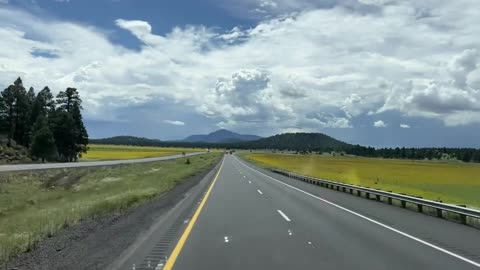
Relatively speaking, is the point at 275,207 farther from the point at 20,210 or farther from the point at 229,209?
the point at 20,210

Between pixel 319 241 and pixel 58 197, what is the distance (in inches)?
1128

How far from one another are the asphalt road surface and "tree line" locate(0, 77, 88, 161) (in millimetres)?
74686

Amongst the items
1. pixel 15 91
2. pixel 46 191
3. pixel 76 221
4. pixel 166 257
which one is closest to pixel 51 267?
pixel 166 257

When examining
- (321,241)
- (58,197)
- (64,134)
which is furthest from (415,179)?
(64,134)

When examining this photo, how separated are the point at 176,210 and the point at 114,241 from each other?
23.9ft

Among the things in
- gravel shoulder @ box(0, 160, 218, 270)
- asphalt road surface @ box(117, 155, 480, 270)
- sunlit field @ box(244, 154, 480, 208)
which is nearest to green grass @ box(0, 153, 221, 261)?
gravel shoulder @ box(0, 160, 218, 270)

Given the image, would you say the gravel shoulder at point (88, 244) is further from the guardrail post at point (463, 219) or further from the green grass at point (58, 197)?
the guardrail post at point (463, 219)

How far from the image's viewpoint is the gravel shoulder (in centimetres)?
845

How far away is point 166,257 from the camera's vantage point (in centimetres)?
909

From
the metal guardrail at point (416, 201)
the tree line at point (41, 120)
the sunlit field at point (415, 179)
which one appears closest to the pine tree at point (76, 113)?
the tree line at point (41, 120)

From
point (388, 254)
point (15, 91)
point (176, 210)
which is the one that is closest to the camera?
point (388, 254)

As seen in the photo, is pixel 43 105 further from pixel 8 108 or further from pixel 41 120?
pixel 41 120

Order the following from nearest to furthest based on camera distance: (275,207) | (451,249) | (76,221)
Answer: (451,249) < (76,221) < (275,207)

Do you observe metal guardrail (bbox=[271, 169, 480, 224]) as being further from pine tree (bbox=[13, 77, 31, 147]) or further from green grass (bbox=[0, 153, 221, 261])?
pine tree (bbox=[13, 77, 31, 147])
